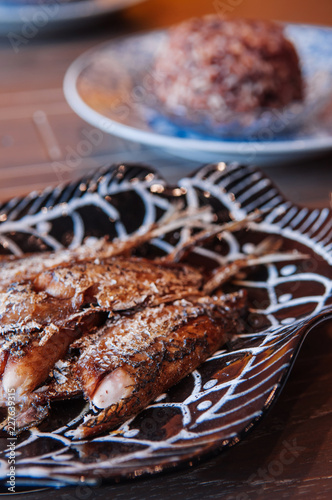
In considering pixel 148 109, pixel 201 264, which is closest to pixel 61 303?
pixel 201 264

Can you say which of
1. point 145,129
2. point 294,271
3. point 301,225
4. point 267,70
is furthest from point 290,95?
point 294,271

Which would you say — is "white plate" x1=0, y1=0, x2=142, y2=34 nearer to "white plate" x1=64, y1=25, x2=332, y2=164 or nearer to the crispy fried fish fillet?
"white plate" x1=64, y1=25, x2=332, y2=164

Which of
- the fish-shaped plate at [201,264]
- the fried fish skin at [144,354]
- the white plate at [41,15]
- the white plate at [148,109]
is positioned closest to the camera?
the fish-shaped plate at [201,264]

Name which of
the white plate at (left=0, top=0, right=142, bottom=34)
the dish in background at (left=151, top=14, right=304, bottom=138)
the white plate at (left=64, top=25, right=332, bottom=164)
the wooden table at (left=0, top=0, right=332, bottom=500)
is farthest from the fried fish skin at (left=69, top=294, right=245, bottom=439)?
the white plate at (left=0, top=0, right=142, bottom=34)

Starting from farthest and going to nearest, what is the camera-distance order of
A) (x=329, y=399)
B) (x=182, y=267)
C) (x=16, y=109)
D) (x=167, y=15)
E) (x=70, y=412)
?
(x=167, y=15)
(x=16, y=109)
(x=182, y=267)
(x=329, y=399)
(x=70, y=412)

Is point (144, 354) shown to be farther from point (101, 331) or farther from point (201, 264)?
point (201, 264)

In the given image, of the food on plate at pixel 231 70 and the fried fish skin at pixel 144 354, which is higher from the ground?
the food on plate at pixel 231 70

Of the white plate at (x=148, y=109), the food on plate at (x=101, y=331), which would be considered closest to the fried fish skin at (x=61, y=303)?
the food on plate at (x=101, y=331)

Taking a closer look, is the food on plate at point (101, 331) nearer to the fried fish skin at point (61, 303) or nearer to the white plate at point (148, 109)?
the fried fish skin at point (61, 303)

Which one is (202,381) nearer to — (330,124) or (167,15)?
(330,124)
